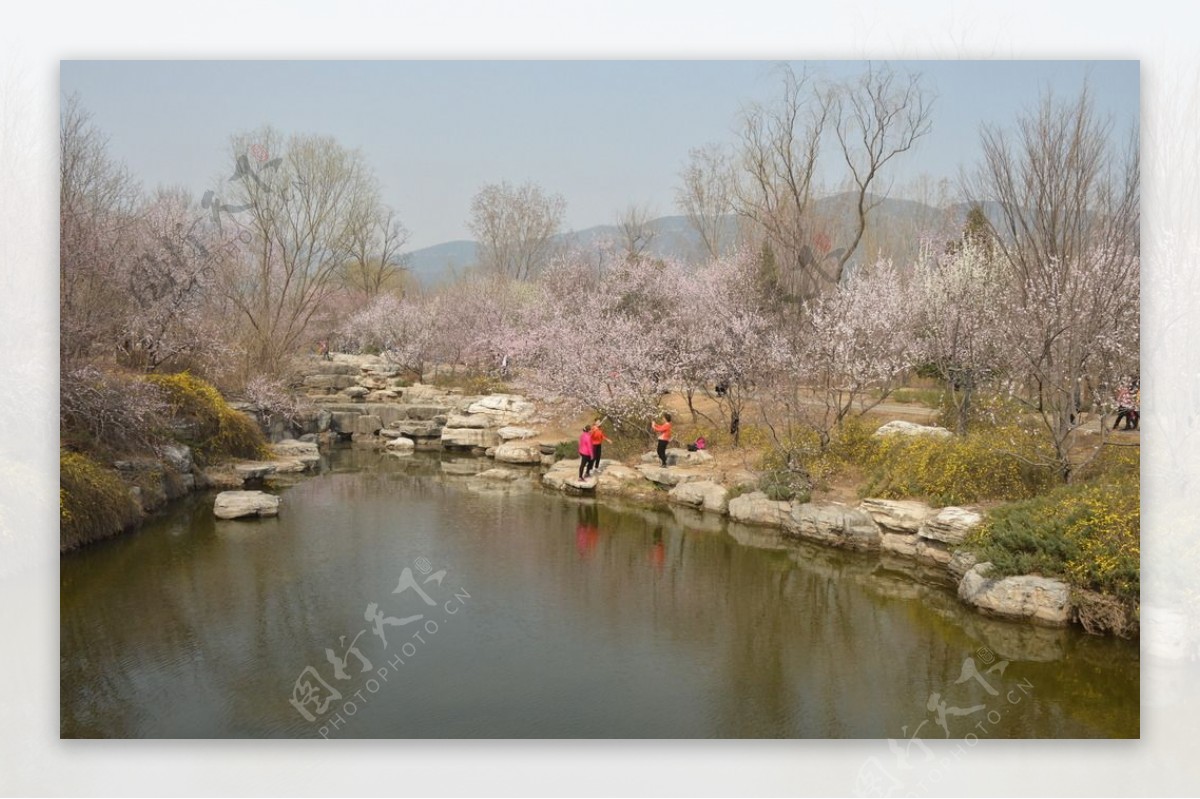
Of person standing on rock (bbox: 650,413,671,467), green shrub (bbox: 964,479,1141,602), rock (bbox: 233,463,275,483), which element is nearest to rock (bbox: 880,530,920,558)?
green shrub (bbox: 964,479,1141,602)

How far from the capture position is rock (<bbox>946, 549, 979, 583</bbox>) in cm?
859

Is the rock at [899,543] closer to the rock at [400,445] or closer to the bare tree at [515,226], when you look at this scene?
the bare tree at [515,226]

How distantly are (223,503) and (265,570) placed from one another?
2.95 m

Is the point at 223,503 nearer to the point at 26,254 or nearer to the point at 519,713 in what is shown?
the point at 26,254

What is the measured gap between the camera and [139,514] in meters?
10.5

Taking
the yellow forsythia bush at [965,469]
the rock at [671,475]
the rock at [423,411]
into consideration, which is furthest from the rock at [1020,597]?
the rock at [423,411]

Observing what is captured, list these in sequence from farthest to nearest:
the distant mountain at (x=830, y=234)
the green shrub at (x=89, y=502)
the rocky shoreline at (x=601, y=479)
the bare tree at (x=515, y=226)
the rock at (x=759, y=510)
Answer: the distant mountain at (x=830, y=234) < the bare tree at (x=515, y=226) < the rock at (x=759, y=510) < the green shrub at (x=89, y=502) < the rocky shoreline at (x=601, y=479)

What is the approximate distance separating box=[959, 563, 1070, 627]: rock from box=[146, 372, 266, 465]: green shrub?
11.0 metres

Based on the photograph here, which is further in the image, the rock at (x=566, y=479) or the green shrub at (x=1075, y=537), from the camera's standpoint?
the rock at (x=566, y=479)

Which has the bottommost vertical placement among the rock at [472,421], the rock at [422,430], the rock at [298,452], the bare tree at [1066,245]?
the rock at [298,452]

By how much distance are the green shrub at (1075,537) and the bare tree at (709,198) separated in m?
7.39

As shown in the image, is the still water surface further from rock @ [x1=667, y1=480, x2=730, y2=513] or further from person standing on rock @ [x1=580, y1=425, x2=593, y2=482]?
person standing on rock @ [x1=580, y1=425, x2=593, y2=482]

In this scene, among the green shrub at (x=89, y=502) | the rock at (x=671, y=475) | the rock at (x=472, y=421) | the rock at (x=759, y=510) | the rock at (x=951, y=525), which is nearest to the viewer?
the green shrub at (x=89, y=502)

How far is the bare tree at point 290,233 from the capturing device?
41.4ft
